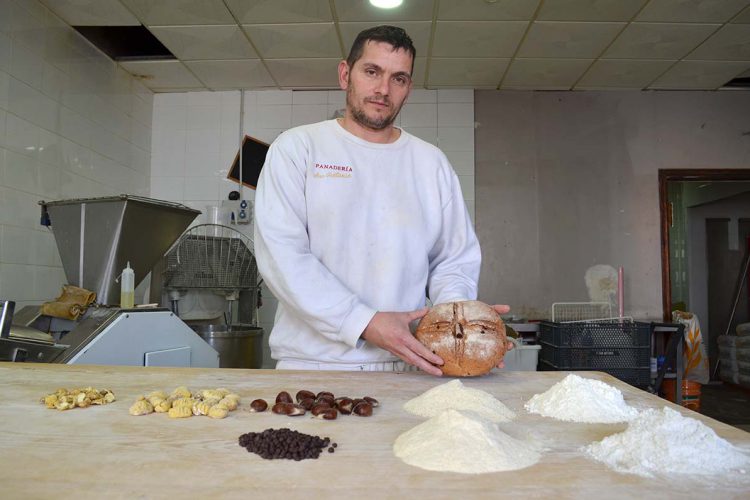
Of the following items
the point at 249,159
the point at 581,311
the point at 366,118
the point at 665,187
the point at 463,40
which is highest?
the point at 463,40

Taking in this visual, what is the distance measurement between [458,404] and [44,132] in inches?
130

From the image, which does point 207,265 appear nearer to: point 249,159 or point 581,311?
point 249,159

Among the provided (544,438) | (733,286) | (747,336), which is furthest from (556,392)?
(733,286)

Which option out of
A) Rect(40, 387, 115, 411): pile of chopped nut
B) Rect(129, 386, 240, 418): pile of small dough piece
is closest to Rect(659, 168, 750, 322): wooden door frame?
Rect(129, 386, 240, 418): pile of small dough piece

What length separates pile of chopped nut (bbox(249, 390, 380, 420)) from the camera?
1.02 metres

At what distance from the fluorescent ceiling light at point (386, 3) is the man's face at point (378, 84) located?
1784 millimetres

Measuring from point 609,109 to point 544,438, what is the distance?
4.40 m

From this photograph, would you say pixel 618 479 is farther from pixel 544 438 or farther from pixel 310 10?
pixel 310 10

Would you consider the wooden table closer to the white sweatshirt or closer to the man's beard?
the white sweatshirt

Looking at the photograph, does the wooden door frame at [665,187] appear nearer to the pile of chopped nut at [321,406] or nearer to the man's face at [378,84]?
the man's face at [378,84]

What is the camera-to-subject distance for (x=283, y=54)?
155 inches

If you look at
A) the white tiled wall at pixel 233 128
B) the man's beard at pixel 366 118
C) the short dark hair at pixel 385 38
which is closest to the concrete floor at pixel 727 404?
the white tiled wall at pixel 233 128

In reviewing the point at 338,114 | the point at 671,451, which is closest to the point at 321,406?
the point at 671,451

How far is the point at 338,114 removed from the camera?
15.0 feet
